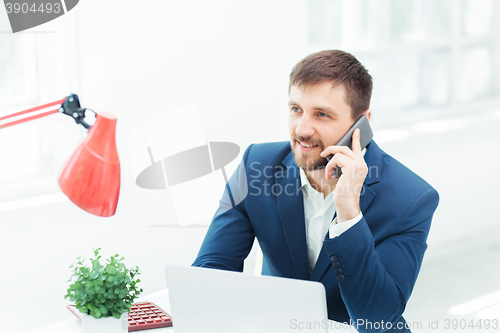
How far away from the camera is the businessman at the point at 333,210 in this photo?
57.0 inches

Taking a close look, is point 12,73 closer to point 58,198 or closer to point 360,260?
point 58,198

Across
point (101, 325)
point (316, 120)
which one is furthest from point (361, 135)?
point (101, 325)

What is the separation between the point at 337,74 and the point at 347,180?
0.34 metres

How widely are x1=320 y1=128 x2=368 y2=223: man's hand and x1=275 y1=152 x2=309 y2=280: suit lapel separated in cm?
20

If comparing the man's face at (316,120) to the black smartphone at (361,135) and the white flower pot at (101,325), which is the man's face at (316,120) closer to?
the black smartphone at (361,135)

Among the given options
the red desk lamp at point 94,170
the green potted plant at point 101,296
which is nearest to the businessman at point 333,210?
the green potted plant at point 101,296

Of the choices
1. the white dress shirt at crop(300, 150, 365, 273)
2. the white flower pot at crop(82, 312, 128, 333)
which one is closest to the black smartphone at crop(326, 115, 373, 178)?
the white dress shirt at crop(300, 150, 365, 273)

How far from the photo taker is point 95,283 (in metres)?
1.29

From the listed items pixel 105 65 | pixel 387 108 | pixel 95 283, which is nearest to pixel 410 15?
pixel 387 108

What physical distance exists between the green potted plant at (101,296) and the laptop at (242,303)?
0.19 metres

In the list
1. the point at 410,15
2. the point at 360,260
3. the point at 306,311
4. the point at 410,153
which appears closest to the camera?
the point at 306,311

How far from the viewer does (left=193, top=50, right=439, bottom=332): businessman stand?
4.75 feet

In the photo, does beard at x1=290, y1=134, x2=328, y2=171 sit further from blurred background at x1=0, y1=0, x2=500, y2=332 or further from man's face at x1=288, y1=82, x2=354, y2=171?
blurred background at x1=0, y1=0, x2=500, y2=332

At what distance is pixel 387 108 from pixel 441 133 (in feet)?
1.39
